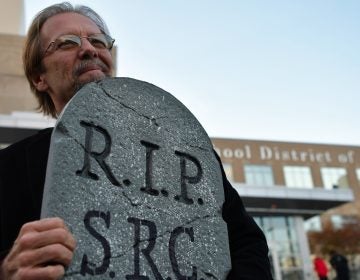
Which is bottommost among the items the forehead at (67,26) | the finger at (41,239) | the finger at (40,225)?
the finger at (41,239)

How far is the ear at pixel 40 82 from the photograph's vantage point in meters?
1.62

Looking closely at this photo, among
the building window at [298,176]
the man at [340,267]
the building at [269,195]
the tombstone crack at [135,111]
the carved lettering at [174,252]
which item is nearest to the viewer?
the carved lettering at [174,252]

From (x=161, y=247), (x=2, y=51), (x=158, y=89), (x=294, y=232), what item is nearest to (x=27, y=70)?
(x=158, y=89)

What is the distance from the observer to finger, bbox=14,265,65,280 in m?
0.81

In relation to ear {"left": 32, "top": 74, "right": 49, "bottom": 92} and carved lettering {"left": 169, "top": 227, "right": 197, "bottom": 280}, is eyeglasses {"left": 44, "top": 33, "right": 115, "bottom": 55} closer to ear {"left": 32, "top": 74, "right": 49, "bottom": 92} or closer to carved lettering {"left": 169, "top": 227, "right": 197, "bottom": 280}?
ear {"left": 32, "top": 74, "right": 49, "bottom": 92}

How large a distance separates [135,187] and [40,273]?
328 mm

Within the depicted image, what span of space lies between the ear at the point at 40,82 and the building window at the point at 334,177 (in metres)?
44.1

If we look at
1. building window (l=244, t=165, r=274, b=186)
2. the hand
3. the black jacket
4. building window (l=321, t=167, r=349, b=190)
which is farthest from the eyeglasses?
building window (l=321, t=167, r=349, b=190)

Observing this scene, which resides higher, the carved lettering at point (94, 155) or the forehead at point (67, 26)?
the forehead at point (67, 26)

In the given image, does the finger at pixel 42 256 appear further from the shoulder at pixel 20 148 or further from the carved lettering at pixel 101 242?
the shoulder at pixel 20 148

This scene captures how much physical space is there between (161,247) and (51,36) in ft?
2.79

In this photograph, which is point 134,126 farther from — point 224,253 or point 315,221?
point 315,221

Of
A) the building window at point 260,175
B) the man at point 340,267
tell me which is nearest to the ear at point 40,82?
the man at point 340,267

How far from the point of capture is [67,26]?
1.55 m
